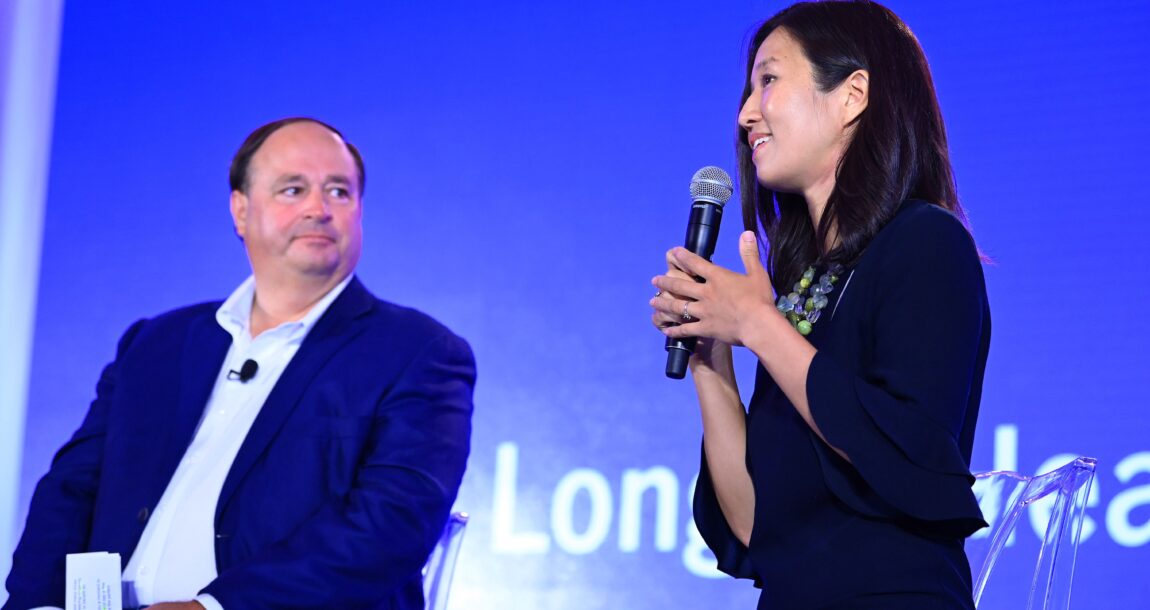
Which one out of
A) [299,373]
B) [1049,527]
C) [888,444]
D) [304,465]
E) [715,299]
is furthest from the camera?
[299,373]

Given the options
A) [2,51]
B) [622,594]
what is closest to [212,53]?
[2,51]

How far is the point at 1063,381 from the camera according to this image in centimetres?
300

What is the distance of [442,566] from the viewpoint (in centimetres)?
254

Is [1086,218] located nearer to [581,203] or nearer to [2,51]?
[581,203]

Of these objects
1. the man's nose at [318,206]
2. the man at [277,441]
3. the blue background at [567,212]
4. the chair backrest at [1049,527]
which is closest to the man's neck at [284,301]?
the man at [277,441]

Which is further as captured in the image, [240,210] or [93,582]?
[240,210]

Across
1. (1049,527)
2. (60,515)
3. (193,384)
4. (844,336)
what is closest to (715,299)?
(844,336)

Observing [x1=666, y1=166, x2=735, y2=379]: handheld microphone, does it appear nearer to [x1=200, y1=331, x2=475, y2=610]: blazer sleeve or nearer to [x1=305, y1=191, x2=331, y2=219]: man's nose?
[x1=200, y1=331, x2=475, y2=610]: blazer sleeve

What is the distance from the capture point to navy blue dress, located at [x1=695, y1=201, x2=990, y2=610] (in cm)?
134

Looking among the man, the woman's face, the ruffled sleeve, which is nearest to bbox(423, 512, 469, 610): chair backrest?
the man

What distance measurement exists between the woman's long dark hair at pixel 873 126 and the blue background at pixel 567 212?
156 centimetres

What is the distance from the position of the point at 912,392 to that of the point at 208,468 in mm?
1617

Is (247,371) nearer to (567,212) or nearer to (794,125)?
(567,212)

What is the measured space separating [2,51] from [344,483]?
90.9 inches
